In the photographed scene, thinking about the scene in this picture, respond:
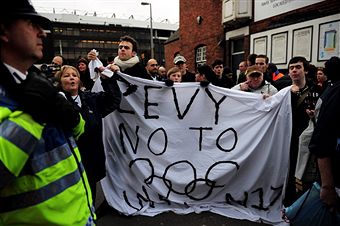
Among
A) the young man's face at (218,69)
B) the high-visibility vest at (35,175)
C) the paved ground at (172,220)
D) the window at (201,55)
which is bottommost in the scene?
the paved ground at (172,220)

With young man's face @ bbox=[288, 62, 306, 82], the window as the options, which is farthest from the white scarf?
the window

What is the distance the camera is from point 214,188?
12.3 feet

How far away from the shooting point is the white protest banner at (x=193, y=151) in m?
3.63

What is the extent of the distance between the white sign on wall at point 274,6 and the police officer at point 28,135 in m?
9.66

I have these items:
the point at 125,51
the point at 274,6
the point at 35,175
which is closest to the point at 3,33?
the point at 35,175

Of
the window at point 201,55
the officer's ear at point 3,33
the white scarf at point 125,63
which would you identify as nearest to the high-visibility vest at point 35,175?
the officer's ear at point 3,33

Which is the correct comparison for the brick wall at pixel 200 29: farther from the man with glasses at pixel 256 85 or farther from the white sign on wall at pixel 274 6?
the man with glasses at pixel 256 85

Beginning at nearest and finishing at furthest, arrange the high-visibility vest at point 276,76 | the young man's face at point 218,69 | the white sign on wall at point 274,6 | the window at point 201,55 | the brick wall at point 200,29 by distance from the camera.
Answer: the high-visibility vest at point 276,76, the young man's face at point 218,69, the white sign on wall at point 274,6, the brick wall at point 200,29, the window at point 201,55

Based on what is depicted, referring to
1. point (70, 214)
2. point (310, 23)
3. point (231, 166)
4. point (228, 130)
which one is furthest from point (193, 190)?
point (310, 23)

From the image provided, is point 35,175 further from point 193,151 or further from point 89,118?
point 193,151

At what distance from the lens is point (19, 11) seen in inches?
44.5

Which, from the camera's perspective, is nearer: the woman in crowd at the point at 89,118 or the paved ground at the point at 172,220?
the woman in crowd at the point at 89,118


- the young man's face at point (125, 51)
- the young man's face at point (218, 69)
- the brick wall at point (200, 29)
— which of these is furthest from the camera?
the brick wall at point (200, 29)

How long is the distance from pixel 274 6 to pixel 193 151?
8618 mm
